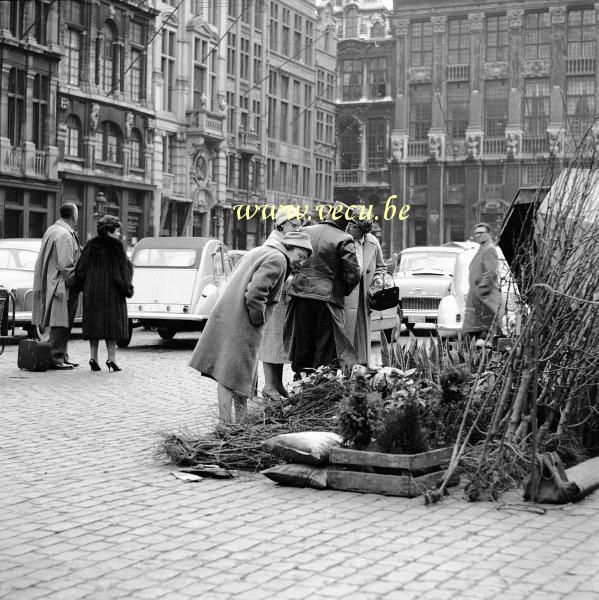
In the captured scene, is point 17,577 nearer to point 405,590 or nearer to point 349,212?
point 405,590

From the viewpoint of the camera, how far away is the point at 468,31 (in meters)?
69.6

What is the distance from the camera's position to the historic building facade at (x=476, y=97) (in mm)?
67500

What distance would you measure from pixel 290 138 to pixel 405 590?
62128 millimetres

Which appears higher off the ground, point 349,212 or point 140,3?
point 140,3

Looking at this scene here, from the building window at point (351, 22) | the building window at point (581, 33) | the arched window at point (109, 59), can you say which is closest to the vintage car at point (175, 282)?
the arched window at point (109, 59)

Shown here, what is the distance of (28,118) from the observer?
40.1 meters

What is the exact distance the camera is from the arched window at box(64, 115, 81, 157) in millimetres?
42625

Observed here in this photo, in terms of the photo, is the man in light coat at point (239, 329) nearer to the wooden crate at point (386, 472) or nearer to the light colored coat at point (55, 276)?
the wooden crate at point (386, 472)

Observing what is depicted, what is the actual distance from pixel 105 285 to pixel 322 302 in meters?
4.91

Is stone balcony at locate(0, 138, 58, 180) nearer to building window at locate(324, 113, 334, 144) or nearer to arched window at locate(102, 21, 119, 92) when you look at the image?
arched window at locate(102, 21, 119, 92)

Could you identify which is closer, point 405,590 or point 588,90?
point 405,590

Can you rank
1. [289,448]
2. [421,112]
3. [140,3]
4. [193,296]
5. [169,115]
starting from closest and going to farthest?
1. [289,448]
2. [193,296]
3. [140,3]
4. [169,115]
5. [421,112]

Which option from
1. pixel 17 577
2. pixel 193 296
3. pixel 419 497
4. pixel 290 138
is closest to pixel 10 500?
pixel 17 577

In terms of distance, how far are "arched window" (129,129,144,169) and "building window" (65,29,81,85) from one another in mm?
4285
